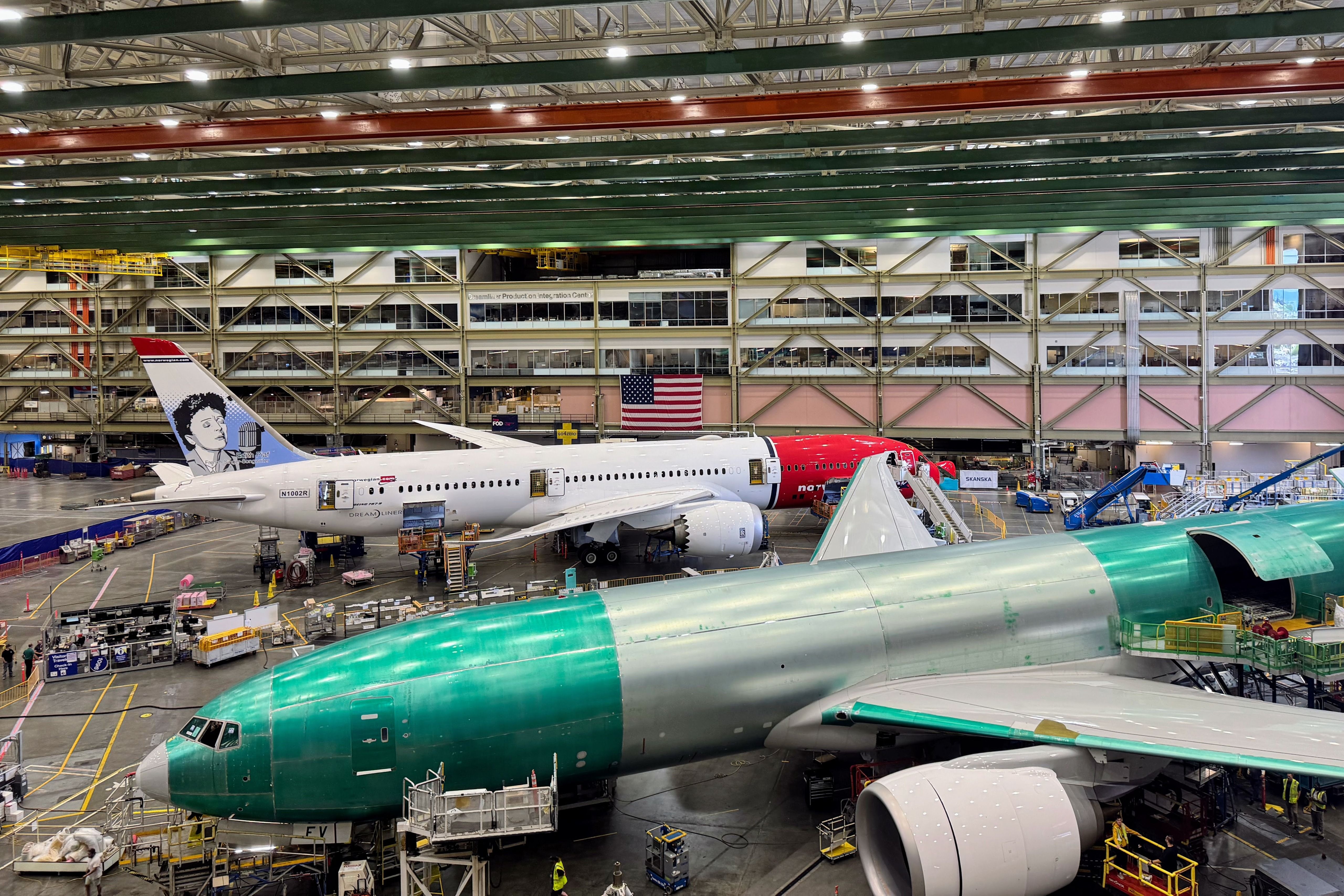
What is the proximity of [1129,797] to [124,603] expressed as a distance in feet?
108

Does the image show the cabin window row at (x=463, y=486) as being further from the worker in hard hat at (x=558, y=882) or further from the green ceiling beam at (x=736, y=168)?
the worker in hard hat at (x=558, y=882)

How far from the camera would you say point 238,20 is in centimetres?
1706

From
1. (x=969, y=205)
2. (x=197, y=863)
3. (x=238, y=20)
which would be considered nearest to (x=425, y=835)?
(x=197, y=863)

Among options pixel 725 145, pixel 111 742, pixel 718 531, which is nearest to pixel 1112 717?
pixel 718 531

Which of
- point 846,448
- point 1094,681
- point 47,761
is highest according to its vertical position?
point 846,448

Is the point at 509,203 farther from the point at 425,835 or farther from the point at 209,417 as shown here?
the point at 425,835

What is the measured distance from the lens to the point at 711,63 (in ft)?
67.9

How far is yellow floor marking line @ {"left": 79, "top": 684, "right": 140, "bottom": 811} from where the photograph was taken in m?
17.2

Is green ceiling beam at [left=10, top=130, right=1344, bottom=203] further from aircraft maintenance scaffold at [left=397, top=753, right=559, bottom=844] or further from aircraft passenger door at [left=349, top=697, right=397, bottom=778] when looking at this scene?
aircraft maintenance scaffold at [left=397, top=753, right=559, bottom=844]

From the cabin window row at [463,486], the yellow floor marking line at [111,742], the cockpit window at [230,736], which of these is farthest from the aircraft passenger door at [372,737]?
the cabin window row at [463,486]

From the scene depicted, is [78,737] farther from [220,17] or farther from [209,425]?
[209,425]

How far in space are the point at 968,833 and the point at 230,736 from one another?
10.8m

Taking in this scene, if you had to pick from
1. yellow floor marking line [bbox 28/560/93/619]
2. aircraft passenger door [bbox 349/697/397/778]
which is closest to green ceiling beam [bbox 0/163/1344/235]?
yellow floor marking line [bbox 28/560/93/619]

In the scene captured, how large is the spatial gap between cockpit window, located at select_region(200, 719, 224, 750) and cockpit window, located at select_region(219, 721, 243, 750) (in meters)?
0.07
